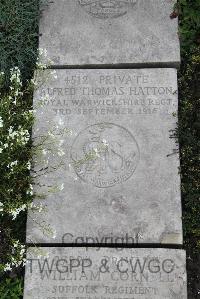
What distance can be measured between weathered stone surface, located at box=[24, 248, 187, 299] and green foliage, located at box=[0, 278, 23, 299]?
234 millimetres

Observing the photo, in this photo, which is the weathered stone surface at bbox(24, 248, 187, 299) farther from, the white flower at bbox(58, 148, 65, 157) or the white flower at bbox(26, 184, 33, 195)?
the white flower at bbox(58, 148, 65, 157)

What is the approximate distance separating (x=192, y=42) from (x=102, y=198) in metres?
1.97

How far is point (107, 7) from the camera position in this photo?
527cm

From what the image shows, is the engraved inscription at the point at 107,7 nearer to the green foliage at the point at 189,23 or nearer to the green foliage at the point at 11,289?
the green foliage at the point at 189,23

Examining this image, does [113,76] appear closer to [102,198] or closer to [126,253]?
[102,198]

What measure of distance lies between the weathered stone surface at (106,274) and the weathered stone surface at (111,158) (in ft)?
0.47

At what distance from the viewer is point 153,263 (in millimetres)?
4477

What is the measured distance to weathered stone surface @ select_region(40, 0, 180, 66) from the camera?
511 cm

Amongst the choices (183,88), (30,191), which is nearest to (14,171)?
(30,191)

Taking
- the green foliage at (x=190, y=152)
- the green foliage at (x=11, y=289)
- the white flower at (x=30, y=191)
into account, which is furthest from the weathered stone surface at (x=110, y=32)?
the green foliage at (x=11, y=289)

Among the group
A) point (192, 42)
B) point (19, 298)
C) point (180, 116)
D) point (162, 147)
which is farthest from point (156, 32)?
point (19, 298)

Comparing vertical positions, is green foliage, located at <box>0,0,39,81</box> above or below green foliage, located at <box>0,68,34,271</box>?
above

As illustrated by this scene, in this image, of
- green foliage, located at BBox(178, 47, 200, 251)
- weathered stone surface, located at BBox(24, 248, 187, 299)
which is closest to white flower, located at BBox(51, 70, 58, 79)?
green foliage, located at BBox(178, 47, 200, 251)

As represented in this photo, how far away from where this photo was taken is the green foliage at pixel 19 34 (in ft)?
17.3
